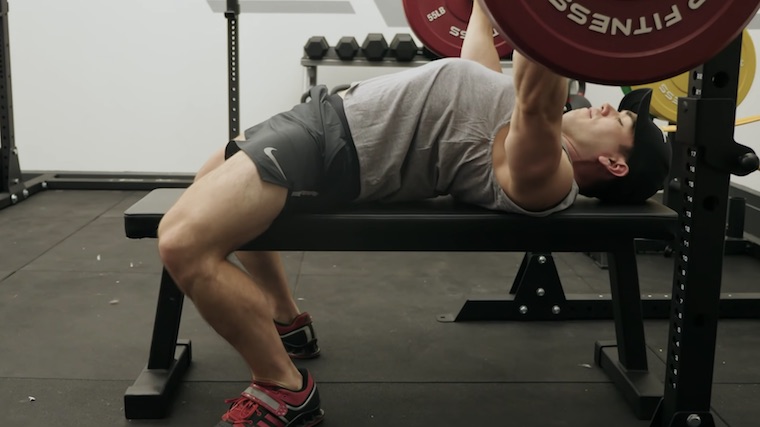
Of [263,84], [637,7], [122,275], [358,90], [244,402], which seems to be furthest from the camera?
[263,84]

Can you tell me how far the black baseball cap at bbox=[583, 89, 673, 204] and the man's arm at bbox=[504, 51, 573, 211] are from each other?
0.19 meters

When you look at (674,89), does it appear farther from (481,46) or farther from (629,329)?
(629,329)

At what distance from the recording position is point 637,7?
1.05 meters

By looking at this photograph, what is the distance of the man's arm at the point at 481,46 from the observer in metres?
2.14

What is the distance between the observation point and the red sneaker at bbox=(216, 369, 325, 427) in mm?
1662

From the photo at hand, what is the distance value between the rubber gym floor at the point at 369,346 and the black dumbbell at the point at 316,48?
1.33 meters

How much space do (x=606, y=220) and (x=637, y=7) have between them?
74 cm

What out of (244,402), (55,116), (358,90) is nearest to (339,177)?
(358,90)

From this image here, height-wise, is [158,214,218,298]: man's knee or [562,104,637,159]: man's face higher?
[562,104,637,159]: man's face

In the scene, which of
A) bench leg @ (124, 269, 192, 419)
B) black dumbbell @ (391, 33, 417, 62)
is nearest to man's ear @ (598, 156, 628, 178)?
bench leg @ (124, 269, 192, 419)

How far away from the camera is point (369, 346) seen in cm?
227

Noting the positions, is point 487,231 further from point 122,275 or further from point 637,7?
point 122,275

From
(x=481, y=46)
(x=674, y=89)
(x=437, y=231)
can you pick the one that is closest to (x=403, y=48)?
(x=674, y=89)

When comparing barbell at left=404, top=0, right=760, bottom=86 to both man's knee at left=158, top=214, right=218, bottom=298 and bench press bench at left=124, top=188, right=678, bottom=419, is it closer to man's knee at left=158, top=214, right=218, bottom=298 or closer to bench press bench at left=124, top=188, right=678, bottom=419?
bench press bench at left=124, top=188, right=678, bottom=419
